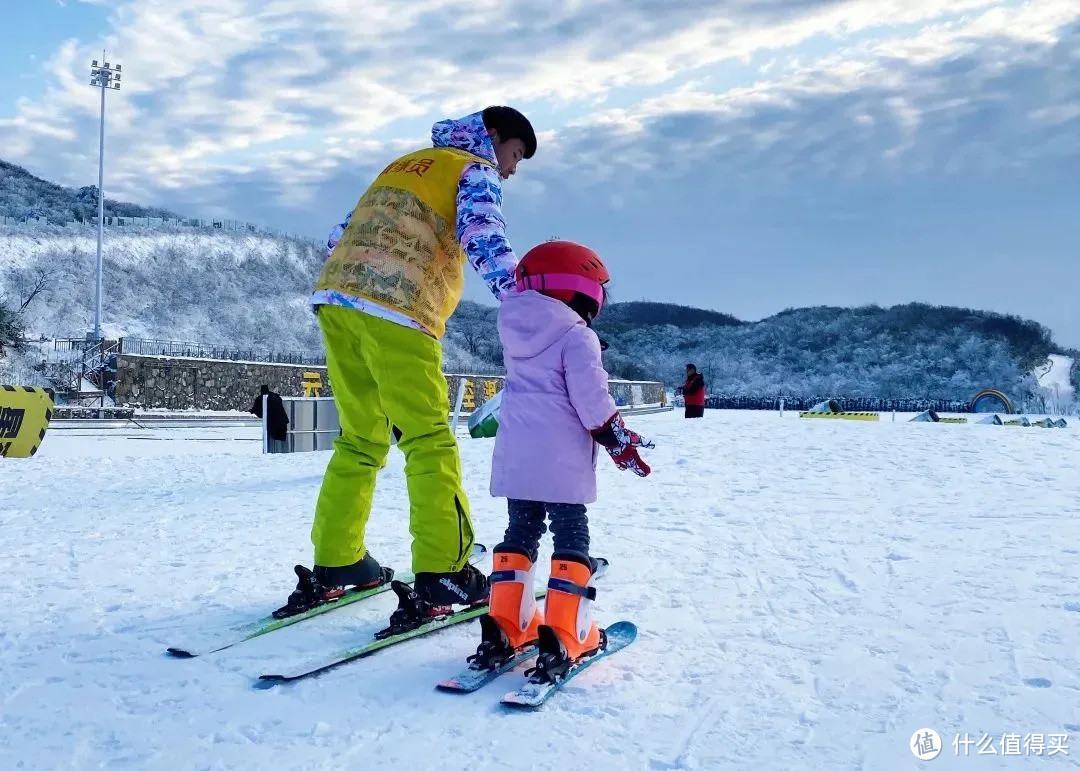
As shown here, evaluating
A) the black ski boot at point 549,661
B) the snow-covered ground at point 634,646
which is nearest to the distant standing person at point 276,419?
the snow-covered ground at point 634,646

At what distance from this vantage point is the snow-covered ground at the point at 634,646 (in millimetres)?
1982

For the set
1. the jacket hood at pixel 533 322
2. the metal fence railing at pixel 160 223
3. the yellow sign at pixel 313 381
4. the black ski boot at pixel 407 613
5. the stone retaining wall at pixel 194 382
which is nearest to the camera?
the jacket hood at pixel 533 322

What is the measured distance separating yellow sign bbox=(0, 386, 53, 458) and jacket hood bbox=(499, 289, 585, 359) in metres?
10.1

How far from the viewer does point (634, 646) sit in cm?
284

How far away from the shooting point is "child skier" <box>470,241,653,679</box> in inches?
100

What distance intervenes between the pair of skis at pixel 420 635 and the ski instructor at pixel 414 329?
0.24ft

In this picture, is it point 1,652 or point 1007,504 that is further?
point 1007,504

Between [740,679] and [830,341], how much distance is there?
7309cm

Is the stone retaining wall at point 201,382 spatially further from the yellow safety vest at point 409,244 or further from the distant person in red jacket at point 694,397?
the yellow safety vest at point 409,244

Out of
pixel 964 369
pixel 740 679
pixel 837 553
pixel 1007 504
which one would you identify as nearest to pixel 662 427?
pixel 1007 504

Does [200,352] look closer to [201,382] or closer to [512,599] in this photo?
[201,382]

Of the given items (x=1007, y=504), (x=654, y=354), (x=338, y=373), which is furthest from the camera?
(x=654, y=354)

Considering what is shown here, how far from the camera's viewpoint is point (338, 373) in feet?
10.3

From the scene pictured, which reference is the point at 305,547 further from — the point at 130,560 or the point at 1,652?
the point at 1,652
